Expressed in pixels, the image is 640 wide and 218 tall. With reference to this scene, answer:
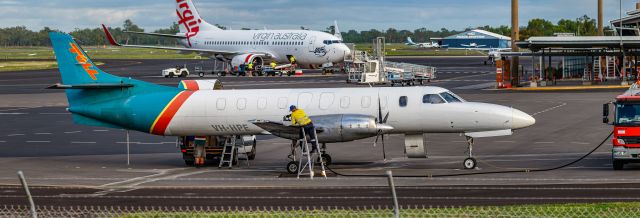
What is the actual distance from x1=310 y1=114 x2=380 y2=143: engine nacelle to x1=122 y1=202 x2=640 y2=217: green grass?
9229 millimetres

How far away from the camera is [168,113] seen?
3462cm

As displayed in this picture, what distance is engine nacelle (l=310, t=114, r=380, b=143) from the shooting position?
104ft

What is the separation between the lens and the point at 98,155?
38.5 metres

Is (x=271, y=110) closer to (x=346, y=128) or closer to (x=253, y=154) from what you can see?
(x=346, y=128)

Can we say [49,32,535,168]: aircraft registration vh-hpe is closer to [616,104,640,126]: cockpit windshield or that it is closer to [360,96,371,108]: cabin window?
[360,96,371,108]: cabin window

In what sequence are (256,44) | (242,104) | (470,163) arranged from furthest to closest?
1. (256,44)
2. (242,104)
3. (470,163)

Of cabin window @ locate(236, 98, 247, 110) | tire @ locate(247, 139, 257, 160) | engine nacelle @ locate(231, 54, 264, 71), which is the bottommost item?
tire @ locate(247, 139, 257, 160)

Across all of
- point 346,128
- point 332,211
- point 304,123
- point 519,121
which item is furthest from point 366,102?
point 332,211

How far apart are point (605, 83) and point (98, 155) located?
4809 centimetres

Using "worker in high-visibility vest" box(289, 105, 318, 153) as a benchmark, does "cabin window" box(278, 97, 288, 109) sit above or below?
above

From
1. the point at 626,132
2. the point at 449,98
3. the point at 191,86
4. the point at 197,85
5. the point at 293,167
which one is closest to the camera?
the point at 626,132

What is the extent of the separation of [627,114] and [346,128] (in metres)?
7.90

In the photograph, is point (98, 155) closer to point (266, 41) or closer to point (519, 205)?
point (519, 205)

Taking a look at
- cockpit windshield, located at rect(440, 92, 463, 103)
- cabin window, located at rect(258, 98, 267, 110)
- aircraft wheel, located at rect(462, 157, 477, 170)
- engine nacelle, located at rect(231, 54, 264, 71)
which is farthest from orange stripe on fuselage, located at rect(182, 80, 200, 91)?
engine nacelle, located at rect(231, 54, 264, 71)
